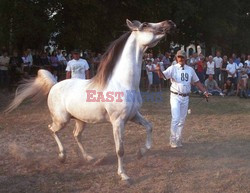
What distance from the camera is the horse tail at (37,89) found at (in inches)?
280

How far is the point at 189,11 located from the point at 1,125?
16.5 m

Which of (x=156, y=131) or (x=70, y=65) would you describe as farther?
(x=70, y=65)

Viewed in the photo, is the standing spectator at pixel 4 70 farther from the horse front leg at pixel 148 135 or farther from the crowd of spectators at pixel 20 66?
the horse front leg at pixel 148 135

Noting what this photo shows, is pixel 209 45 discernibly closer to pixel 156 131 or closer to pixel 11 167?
pixel 156 131

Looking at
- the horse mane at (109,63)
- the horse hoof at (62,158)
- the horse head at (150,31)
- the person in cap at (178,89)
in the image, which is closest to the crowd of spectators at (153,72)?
the person in cap at (178,89)

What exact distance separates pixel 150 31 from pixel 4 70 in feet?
41.5

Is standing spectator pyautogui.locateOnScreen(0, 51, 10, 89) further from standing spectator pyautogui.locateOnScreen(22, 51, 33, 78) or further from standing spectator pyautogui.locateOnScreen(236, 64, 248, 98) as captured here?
standing spectator pyautogui.locateOnScreen(236, 64, 248, 98)

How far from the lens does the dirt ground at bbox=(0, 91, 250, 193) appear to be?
17.7ft

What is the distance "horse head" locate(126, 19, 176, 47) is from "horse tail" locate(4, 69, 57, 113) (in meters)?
2.05

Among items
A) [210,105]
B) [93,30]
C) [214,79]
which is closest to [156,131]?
[210,105]

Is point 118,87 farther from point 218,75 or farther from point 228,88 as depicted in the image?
point 218,75

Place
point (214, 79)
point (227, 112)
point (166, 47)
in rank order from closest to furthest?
point (227, 112) < point (214, 79) < point (166, 47)

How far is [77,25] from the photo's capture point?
20.5 metres

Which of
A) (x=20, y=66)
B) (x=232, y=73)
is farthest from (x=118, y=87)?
(x=232, y=73)
